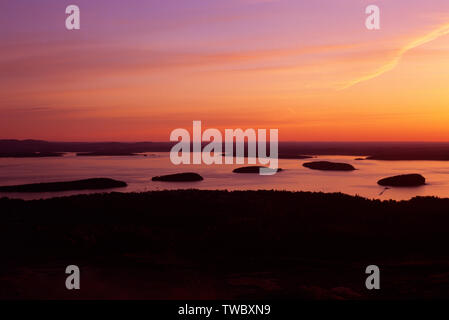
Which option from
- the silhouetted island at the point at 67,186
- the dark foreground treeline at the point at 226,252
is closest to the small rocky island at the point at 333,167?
the silhouetted island at the point at 67,186

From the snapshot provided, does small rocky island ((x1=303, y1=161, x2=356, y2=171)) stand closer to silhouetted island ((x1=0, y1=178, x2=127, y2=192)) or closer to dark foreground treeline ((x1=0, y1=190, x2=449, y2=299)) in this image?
silhouetted island ((x1=0, y1=178, x2=127, y2=192))

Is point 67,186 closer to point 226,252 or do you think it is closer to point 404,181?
point 226,252

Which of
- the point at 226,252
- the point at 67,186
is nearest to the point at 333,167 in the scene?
the point at 67,186

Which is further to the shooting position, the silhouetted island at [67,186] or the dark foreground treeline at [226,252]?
the silhouetted island at [67,186]

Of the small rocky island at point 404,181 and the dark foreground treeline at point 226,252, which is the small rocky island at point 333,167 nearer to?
the small rocky island at point 404,181

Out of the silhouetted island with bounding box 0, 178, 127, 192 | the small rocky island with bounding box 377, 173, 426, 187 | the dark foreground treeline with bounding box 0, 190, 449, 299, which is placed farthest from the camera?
the small rocky island with bounding box 377, 173, 426, 187

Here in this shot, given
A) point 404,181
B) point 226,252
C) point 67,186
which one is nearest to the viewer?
point 226,252

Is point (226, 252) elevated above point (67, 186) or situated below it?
above

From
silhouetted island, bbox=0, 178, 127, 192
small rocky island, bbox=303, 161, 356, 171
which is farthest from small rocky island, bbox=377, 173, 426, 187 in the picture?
silhouetted island, bbox=0, 178, 127, 192
